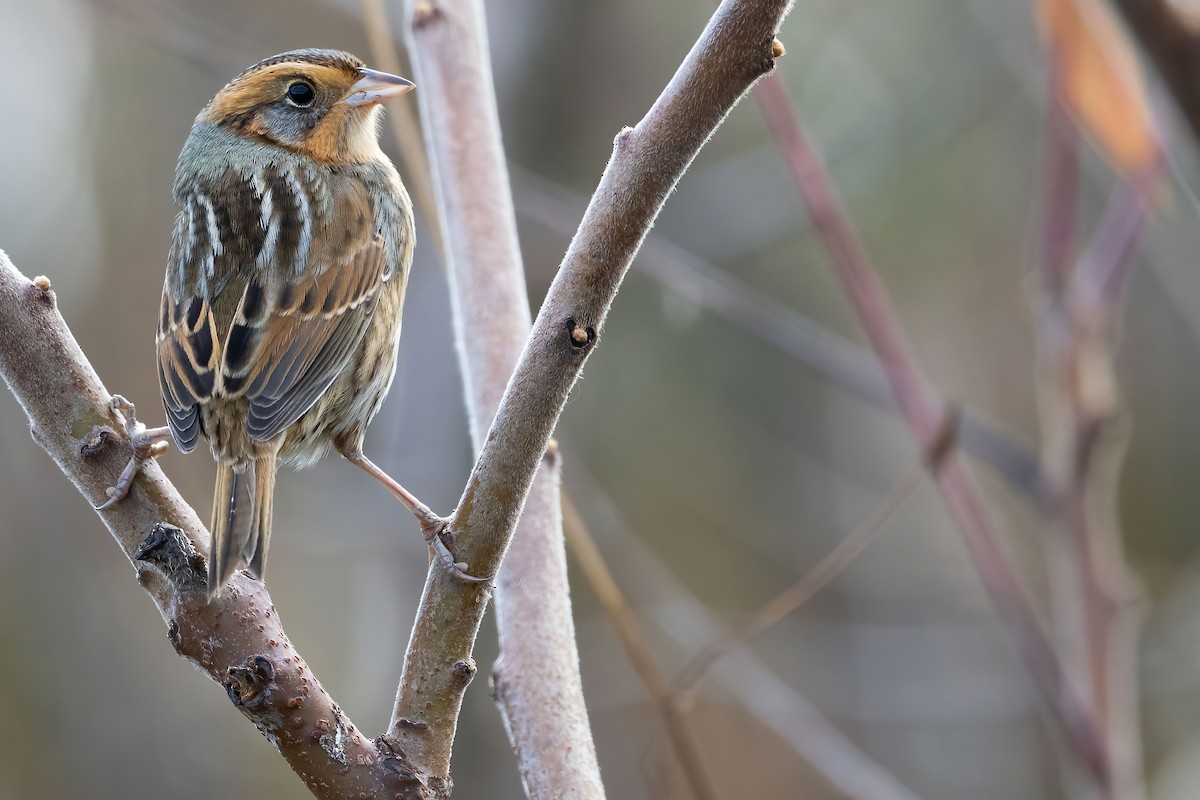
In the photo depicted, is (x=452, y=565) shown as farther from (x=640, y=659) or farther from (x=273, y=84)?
(x=273, y=84)

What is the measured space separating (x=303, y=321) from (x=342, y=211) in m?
0.41

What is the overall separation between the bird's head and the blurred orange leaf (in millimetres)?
1672

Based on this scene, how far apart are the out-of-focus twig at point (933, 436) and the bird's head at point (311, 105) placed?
1.10m

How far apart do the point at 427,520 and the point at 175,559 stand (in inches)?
29.2

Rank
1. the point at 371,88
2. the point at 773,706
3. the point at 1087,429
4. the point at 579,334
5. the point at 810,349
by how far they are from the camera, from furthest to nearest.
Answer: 1. the point at 371,88
2. the point at 773,706
3. the point at 810,349
4. the point at 1087,429
5. the point at 579,334

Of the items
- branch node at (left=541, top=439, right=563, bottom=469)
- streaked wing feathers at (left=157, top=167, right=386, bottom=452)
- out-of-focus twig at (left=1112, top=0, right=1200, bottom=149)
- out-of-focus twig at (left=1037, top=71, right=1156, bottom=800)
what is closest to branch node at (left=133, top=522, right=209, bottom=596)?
branch node at (left=541, top=439, right=563, bottom=469)

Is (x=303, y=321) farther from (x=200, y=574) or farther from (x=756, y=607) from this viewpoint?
(x=756, y=607)

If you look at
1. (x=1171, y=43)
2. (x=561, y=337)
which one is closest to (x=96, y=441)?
(x=561, y=337)

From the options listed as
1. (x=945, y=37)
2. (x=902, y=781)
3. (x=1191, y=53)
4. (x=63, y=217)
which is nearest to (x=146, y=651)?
(x=63, y=217)

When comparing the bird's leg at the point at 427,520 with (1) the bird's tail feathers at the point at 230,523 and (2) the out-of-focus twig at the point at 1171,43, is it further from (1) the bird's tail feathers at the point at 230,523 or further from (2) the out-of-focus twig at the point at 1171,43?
(2) the out-of-focus twig at the point at 1171,43

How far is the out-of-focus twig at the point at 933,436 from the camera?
2.49m

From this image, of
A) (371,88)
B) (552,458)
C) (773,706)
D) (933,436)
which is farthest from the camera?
(371,88)

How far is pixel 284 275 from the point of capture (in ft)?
9.27

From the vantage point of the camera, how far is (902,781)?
7.31 metres
